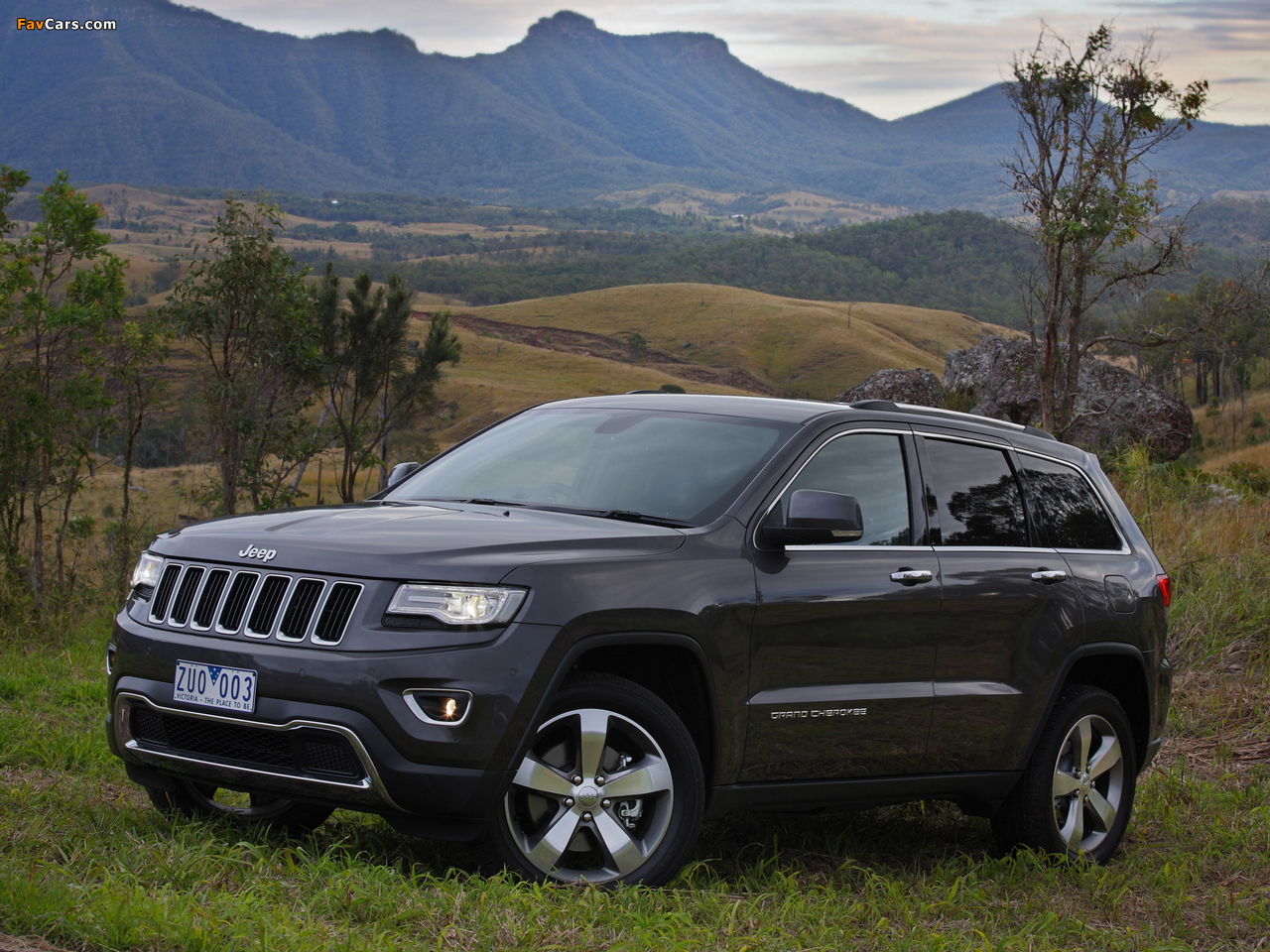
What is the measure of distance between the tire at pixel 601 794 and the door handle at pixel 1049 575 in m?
1.90

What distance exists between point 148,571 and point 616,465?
5.51 ft

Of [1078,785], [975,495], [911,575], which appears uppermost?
[975,495]

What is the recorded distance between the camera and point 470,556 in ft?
12.3

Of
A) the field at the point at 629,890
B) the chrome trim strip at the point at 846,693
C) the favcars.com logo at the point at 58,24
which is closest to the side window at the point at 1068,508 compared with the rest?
the chrome trim strip at the point at 846,693

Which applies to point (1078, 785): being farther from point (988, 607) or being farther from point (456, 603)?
point (456, 603)

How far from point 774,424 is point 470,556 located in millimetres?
1512

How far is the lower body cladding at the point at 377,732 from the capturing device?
11.8 feet

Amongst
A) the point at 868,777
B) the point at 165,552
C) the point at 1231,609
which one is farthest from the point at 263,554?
the point at 1231,609

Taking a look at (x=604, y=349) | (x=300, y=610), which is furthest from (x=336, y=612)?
(x=604, y=349)

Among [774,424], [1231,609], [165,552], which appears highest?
[774,424]

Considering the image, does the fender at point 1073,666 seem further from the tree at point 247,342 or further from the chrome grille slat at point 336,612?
the tree at point 247,342

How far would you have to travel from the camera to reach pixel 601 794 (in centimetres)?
390

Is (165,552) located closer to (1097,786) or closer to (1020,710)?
(1020,710)

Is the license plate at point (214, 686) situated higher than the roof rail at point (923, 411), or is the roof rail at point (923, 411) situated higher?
the roof rail at point (923, 411)
